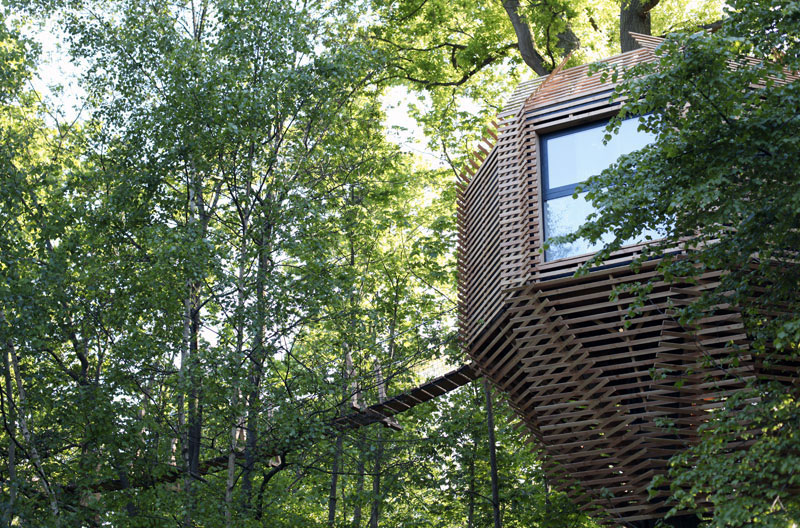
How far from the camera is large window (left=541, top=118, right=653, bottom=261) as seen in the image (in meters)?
9.94

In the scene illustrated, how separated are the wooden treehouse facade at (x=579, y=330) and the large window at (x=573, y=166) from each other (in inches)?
0.6

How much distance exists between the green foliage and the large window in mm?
2135

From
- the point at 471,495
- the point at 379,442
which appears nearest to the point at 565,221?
the point at 379,442

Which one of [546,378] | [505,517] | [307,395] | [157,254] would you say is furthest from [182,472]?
[505,517]

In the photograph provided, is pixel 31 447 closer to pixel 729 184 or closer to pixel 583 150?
pixel 583 150

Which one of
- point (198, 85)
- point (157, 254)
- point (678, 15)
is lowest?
point (157, 254)

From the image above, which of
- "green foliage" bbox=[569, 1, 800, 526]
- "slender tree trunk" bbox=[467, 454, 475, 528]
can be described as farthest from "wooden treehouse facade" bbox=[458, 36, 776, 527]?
"slender tree trunk" bbox=[467, 454, 475, 528]

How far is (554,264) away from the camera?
9.77m

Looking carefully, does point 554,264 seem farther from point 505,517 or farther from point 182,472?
point 505,517

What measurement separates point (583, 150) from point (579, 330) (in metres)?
2.28

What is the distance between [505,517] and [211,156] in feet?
29.9

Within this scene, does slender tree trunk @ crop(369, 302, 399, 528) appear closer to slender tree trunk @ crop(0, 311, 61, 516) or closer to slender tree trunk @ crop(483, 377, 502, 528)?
slender tree trunk @ crop(483, 377, 502, 528)

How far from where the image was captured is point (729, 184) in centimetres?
724

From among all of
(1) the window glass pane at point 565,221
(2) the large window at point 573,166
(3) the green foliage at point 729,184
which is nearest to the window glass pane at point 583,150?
(2) the large window at point 573,166
